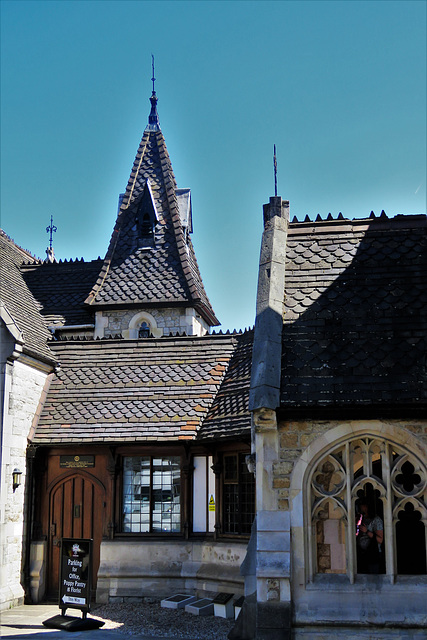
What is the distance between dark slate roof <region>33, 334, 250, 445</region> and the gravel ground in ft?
10.3

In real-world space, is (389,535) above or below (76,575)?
above

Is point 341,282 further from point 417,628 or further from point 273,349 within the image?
point 417,628

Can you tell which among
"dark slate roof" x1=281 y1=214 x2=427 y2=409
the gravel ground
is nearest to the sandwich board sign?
the gravel ground

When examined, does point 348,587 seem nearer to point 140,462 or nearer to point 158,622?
point 158,622

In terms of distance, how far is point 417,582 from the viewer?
8.28 metres

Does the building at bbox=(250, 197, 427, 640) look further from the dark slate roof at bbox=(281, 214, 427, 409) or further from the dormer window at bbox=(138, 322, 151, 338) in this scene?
the dormer window at bbox=(138, 322, 151, 338)

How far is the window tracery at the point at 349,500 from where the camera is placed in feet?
27.4

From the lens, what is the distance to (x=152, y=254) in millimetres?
24422

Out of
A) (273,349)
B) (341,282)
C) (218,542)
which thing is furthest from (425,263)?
(218,542)

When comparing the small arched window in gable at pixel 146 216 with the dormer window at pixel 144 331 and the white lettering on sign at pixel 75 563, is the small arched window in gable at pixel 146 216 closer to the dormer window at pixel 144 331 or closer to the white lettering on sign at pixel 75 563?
the dormer window at pixel 144 331

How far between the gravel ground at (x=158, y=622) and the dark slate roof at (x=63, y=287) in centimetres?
1052

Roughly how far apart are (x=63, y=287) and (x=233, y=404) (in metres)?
10.8

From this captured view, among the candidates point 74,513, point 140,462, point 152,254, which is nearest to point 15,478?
point 74,513

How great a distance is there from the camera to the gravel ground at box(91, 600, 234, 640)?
1212cm
